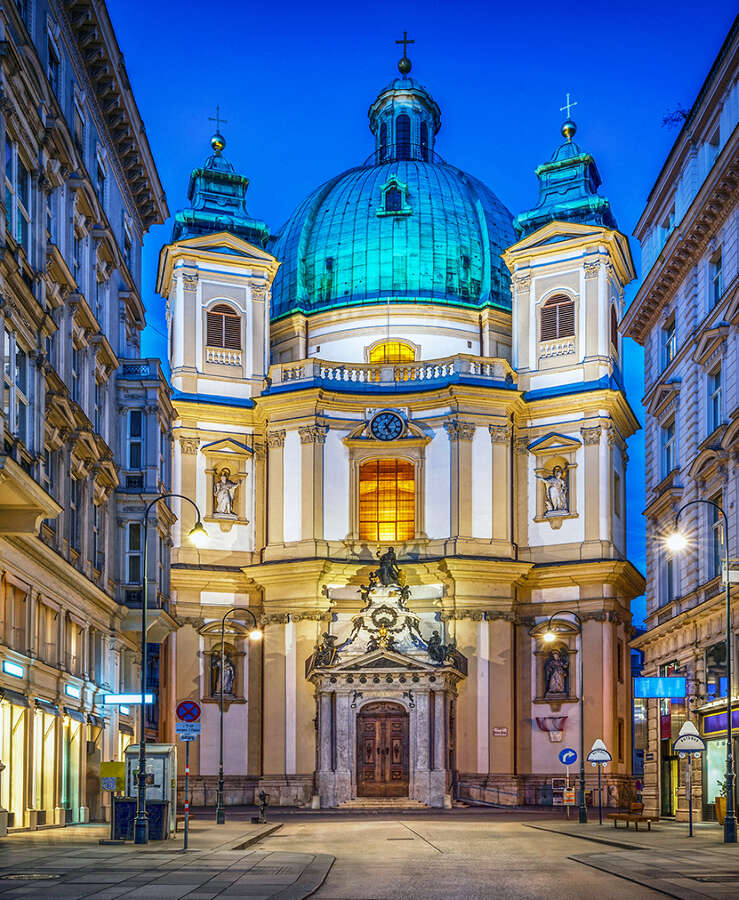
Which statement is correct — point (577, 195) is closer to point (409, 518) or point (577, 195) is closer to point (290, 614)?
point (409, 518)

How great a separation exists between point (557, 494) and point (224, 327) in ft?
62.4

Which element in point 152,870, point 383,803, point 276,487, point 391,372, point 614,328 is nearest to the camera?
point 152,870

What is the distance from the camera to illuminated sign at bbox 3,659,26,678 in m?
34.8

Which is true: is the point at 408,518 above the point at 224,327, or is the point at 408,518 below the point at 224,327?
below

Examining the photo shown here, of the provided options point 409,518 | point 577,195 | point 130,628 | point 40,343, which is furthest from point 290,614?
point 40,343

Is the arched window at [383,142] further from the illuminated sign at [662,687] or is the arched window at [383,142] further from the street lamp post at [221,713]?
the illuminated sign at [662,687]

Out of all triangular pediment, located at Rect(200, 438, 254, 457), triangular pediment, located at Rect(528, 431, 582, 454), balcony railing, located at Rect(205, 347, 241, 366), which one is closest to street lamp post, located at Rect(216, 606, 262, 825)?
triangular pediment, located at Rect(200, 438, 254, 457)

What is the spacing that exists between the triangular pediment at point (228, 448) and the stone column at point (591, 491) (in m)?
16.5

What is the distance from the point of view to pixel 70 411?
41375mm

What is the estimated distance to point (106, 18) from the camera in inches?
1721

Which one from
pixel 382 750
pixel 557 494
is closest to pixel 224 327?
pixel 557 494

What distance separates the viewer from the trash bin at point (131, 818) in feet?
109

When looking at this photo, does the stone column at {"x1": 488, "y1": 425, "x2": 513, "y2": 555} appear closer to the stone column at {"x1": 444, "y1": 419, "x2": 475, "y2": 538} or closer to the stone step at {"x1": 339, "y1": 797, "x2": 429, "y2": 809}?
the stone column at {"x1": 444, "y1": 419, "x2": 475, "y2": 538}

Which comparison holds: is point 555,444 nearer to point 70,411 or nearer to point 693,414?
point 693,414
